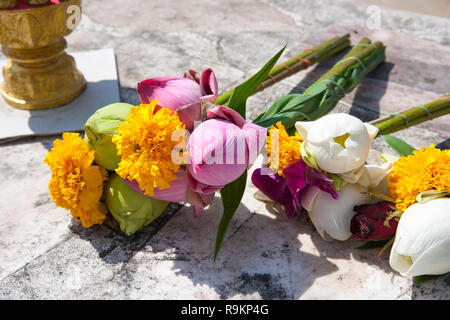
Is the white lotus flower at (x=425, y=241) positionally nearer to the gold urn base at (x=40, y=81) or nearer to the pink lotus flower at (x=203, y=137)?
the pink lotus flower at (x=203, y=137)

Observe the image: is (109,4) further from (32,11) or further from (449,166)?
(449,166)

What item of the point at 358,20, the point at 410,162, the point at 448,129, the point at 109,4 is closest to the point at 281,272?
the point at 410,162

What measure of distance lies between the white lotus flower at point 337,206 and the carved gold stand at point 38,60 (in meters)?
0.93

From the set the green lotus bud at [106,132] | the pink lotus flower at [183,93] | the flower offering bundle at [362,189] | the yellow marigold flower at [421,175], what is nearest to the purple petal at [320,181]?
the flower offering bundle at [362,189]

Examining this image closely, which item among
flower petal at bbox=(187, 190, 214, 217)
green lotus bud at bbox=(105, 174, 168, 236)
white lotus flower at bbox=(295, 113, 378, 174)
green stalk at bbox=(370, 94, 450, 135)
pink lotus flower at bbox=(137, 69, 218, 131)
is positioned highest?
pink lotus flower at bbox=(137, 69, 218, 131)

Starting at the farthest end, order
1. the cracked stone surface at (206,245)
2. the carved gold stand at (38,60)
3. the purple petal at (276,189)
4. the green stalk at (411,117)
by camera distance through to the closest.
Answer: the carved gold stand at (38,60) < the green stalk at (411,117) < the purple petal at (276,189) < the cracked stone surface at (206,245)

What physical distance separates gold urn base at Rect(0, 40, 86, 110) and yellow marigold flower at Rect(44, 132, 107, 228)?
0.59m

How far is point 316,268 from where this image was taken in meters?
0.94

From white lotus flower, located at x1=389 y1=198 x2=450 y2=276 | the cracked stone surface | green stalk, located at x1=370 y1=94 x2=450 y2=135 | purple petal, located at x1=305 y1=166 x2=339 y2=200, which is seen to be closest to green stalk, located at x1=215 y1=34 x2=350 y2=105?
the cracked stone surface

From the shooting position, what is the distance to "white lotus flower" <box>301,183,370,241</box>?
94 centimetres

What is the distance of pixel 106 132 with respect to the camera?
0.92 meters

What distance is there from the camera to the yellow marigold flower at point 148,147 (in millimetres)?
831

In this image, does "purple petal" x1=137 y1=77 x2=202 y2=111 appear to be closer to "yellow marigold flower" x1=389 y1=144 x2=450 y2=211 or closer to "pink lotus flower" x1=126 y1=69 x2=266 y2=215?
"pink lotus flower" x1=126 y1=69 x2=266 y2=215

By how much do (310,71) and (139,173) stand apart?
106cm
